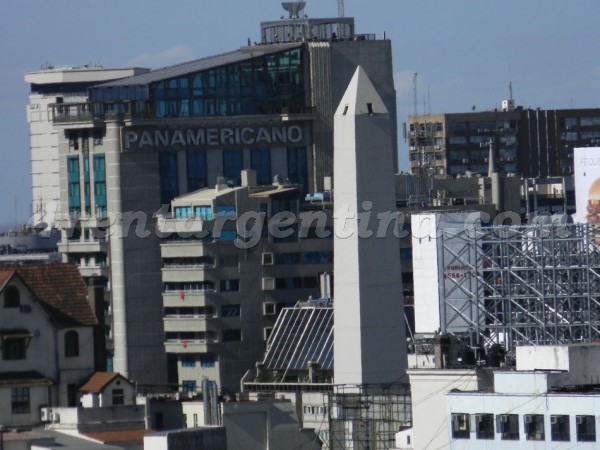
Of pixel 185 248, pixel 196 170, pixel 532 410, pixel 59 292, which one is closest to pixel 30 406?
pixel 59 292

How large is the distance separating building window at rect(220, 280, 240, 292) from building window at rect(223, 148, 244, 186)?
16.5 meters

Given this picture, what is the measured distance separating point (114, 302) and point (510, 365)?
8696 centimetres

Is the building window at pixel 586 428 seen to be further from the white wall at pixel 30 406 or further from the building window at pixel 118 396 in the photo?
the building window at pixel 118 396

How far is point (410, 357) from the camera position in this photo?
13462 centimetres

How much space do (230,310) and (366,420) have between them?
228 ft

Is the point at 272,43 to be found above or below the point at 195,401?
above

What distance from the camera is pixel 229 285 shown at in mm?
171375

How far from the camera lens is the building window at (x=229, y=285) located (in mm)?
171250

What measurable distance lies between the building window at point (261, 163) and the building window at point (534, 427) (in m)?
113

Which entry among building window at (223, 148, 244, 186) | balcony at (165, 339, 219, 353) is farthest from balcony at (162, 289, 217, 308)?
building window at (223, 148, 244, 186)

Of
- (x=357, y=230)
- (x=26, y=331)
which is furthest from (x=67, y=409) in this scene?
(x=357, y=230)

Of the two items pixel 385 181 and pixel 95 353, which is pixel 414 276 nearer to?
pixel 385 181

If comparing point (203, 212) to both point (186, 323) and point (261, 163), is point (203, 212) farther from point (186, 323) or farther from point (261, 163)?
point (261, 163)

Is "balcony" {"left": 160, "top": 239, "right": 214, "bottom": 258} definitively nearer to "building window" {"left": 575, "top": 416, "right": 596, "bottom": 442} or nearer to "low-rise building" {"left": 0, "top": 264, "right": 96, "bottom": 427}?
"low-rise building" {"left": 0, "top": 264, "right": 96, "bottom": 427}
